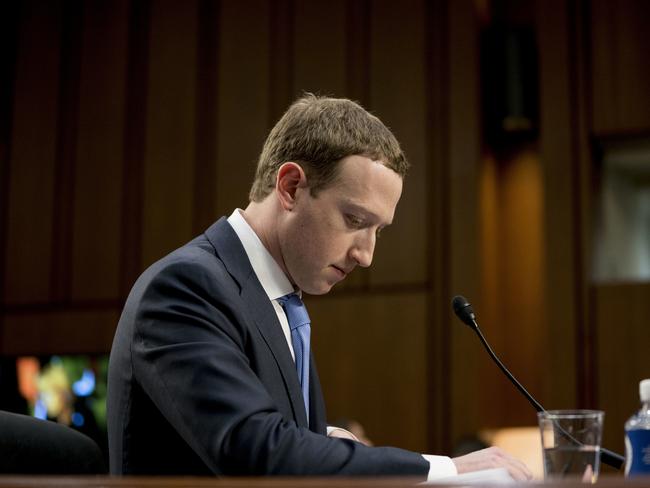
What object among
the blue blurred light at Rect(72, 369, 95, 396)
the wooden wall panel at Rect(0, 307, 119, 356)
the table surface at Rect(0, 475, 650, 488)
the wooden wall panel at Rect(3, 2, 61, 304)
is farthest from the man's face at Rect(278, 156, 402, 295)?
the wooden wall panel at Rect(3, 2, 61, 304)

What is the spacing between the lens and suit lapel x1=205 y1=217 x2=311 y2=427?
1.80 meters

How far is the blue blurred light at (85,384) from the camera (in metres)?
6.42

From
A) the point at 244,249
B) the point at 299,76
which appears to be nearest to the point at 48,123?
the point at 299,76

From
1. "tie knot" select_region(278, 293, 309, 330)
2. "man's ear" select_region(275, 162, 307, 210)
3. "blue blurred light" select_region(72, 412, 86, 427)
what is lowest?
"blue blurred light" select_region(72, 412, 86, 427)

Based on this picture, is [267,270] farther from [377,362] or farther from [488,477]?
[377,362]

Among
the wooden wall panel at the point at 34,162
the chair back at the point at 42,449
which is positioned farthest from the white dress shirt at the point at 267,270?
the wooden wall panel at the point at 34,162

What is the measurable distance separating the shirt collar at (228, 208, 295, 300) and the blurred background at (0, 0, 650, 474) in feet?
13.1

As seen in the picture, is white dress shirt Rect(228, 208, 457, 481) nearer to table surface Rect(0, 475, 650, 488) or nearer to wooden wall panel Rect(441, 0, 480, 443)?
table surface Rect(0, 475, 650, 488)

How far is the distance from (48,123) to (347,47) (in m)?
2.33

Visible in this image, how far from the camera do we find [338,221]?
1.96m

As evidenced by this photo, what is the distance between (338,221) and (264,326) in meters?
0.28

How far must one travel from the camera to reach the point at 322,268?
2.00m

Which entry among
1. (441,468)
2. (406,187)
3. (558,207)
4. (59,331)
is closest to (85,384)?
(59,331)

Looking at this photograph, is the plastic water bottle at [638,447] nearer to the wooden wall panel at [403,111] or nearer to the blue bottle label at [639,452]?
the blue bottle label at [639,452]
